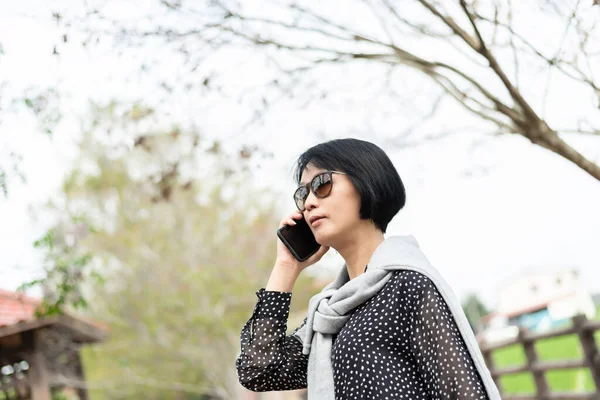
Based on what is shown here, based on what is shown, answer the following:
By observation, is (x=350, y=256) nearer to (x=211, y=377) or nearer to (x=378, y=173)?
(x=378, y=173)

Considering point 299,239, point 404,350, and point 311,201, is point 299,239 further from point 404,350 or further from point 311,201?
point 404,350

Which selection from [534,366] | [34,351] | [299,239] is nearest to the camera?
[299,239]

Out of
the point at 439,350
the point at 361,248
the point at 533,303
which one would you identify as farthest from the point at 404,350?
the point at 533,303

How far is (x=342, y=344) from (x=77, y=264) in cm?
555

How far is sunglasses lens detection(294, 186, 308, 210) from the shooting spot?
1999mm

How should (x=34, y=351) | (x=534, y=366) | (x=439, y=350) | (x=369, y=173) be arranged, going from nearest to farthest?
1. (x=439, y=350)
2. (x=369, y=173)
3. (x=534, y=366)
4. (x=34, y=351)

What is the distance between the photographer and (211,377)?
20750 millimetres

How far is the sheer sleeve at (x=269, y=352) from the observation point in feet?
6.53

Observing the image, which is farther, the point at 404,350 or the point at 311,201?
the point at 311,201

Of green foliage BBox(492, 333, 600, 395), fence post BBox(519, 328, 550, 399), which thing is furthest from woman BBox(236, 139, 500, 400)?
green foliage BBox(492, 333, 600, 395)

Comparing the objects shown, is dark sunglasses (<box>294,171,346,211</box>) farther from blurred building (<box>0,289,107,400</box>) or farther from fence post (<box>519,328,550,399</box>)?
blurred building (<box>0,289,107,400</box>)

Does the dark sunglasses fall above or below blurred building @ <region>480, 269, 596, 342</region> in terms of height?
below

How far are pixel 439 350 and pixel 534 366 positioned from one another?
24.8 ft

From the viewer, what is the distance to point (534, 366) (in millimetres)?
8578
